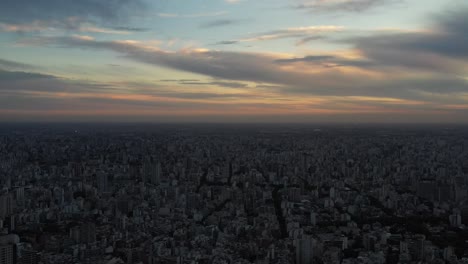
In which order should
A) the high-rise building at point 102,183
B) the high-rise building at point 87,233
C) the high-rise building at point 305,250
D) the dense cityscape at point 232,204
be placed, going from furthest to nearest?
1. the high-rise building at point 102,183
2. the high-rise building at point 87,233
3. the dense cityscape at point 232,204
4. the high-rise building at point 305,250

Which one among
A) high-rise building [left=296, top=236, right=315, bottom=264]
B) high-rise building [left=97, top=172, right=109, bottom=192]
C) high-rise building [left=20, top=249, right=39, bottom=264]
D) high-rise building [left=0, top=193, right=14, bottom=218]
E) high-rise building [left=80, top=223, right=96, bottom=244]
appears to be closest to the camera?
high-rise building [left=20, top=249, right=39, bottom=264]

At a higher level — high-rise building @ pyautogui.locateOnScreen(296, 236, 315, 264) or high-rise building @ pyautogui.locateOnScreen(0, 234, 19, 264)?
high-rise building @ pyautogui.locateOnScreen(0, 234, 19, 264)

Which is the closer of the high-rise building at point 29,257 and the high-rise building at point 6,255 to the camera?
the high-rise building at point 6,255

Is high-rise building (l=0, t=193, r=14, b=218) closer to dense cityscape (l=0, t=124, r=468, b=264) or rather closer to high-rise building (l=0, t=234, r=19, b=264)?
dense cityscape (l=0, t=124, r=468, b=264)

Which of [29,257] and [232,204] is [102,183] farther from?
[29,257]

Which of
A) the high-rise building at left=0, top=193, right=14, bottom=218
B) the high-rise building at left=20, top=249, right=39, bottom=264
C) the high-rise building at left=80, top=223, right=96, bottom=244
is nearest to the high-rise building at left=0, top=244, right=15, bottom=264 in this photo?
the high-rise building at left=20, top=249, right=39, bottom=264

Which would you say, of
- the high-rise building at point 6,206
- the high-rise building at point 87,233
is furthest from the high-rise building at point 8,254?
the high-rise building at point 6,206

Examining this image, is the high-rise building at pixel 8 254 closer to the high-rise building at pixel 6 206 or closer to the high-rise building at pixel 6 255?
the high-rise building at pixel 6 255

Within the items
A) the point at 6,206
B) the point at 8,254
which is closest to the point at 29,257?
the point at 8,254

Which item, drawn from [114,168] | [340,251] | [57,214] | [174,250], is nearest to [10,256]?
[174,250]
